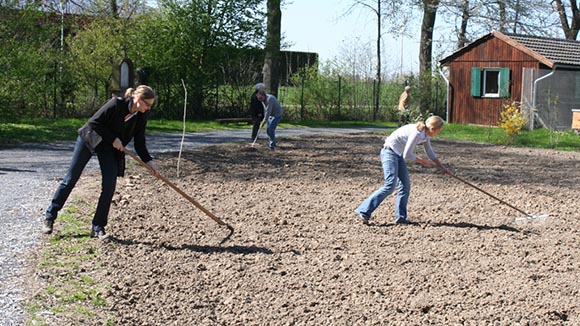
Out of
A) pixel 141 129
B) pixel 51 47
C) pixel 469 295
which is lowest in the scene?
pixel 469 295

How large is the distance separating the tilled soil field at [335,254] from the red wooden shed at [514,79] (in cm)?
1348

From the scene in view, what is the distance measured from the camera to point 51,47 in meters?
24.3

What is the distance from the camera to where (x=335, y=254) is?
730cm

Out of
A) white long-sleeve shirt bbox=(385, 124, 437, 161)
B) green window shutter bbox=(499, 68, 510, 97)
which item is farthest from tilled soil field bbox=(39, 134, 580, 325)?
green window shutter bbox=(499, 68, 510, 97)

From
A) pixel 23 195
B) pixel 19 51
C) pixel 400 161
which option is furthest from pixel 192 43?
pixel 400 161

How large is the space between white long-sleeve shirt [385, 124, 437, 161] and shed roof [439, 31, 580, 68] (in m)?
18.4

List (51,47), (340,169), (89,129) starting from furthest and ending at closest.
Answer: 1. (51,47)
2. (340,169)
3. (89,129)

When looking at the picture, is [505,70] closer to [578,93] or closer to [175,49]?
[578,93]

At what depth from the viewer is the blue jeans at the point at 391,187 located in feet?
28.7

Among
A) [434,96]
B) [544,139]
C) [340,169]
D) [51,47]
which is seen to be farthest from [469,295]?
[434,96]

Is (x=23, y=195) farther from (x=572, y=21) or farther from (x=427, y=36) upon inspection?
(x=572, y=21)

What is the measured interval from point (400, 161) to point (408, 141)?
539 millimetres

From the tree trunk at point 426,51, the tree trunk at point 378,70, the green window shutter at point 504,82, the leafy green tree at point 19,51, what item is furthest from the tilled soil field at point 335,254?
the tree trunk at point 378,70

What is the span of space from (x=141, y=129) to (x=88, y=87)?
19.5 meters
